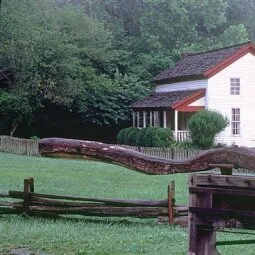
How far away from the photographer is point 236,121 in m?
45.0

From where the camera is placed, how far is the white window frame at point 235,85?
4444cm

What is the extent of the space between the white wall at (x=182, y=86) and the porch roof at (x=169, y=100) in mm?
491

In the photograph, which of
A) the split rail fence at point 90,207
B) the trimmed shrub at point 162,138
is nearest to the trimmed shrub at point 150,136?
the trimmed shrub at point 162,138

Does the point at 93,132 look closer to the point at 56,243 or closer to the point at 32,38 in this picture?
the point at 32,38

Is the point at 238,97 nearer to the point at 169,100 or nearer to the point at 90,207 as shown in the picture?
the point at 169,100

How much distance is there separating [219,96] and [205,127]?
4.77 m

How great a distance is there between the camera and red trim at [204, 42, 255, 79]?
43.3 m

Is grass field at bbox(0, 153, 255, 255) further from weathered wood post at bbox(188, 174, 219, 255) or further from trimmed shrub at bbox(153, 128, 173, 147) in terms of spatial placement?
trimmed shrub at bbox(153, 128, 173, 147)

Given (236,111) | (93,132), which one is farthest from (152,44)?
(236,111)

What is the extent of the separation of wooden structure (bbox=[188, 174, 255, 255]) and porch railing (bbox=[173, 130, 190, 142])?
37508 mm

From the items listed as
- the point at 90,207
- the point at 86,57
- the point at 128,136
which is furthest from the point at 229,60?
the point at 90,207

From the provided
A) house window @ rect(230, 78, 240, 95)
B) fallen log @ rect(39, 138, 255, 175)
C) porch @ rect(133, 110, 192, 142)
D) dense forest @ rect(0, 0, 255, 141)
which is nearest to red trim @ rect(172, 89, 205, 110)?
porch @ rect(133, 110, 192, 142)

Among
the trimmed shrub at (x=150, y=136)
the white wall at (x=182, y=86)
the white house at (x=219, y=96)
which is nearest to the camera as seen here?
the trimmed shrub at (x=150, y=136)

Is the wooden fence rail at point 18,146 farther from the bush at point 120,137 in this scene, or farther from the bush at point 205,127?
the bush at point 120,137
